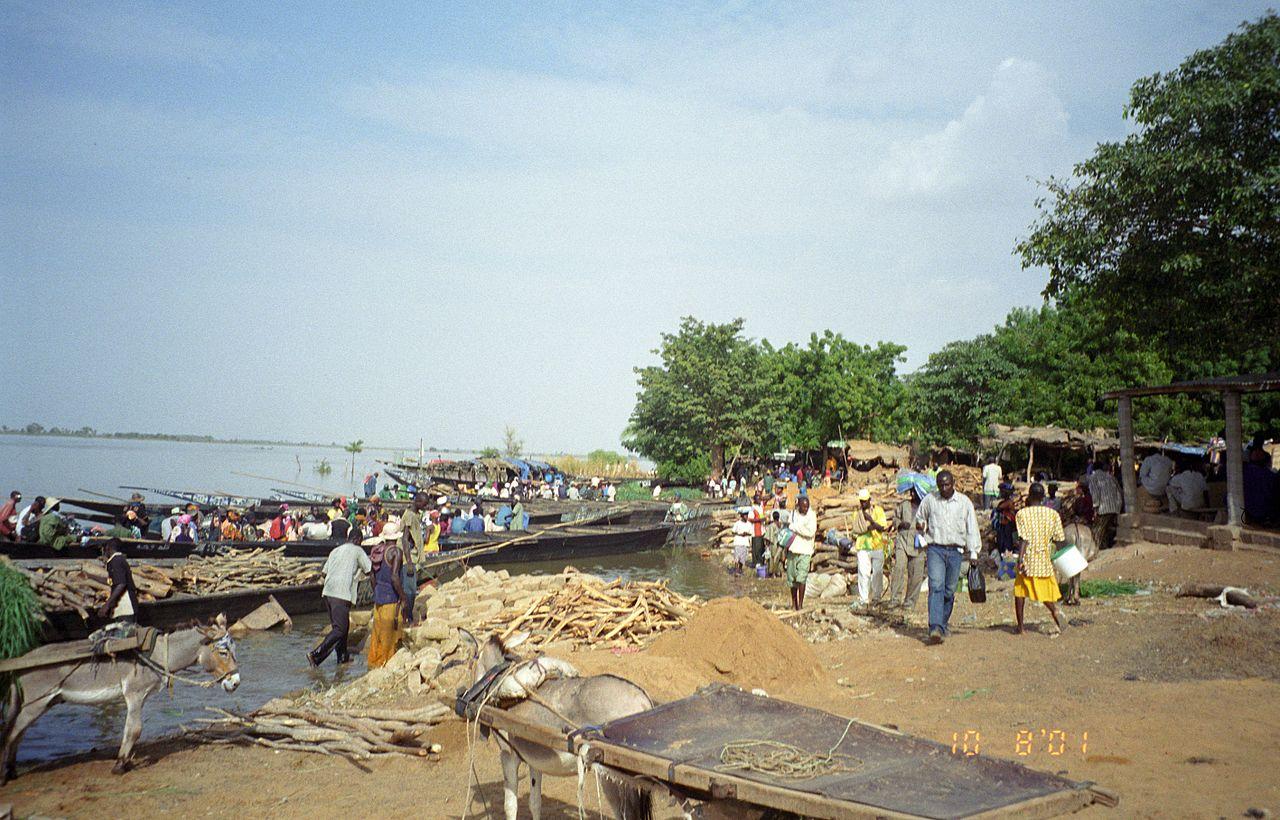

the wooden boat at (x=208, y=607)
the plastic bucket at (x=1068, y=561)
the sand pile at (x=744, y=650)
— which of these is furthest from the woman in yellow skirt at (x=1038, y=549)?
the wooden boat at (x=208, y=607)

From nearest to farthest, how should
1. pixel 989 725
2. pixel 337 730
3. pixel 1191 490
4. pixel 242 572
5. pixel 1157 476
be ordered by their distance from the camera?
pixel 989 725
pixel 337 730
pixel 1191 490
pixel 242 572
pixel 1157 476

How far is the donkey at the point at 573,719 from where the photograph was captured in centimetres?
492

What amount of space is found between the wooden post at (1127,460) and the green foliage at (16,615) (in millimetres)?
18041

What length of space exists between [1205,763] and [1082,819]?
137 centimetres

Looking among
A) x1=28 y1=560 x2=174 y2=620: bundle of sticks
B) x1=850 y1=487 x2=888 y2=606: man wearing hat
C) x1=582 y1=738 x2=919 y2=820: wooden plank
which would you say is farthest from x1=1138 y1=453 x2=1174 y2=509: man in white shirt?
x1=28 y1=560 x2=174 y2=620: bundle of sticks

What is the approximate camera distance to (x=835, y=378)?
44.1 metres

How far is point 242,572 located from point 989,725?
1522 cm

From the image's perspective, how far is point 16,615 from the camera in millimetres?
7141

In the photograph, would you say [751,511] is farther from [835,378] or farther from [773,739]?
[835,378]

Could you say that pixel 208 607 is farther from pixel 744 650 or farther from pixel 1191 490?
pixel 1191 490

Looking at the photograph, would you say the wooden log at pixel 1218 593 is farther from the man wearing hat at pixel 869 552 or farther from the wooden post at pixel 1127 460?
the wooden post at pixel 1127 460

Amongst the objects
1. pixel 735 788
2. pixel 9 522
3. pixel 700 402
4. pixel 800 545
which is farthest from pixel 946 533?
pixel 700 402

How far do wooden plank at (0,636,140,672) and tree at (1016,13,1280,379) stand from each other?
16.8 m

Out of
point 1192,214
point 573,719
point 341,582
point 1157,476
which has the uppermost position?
point 1192,214
